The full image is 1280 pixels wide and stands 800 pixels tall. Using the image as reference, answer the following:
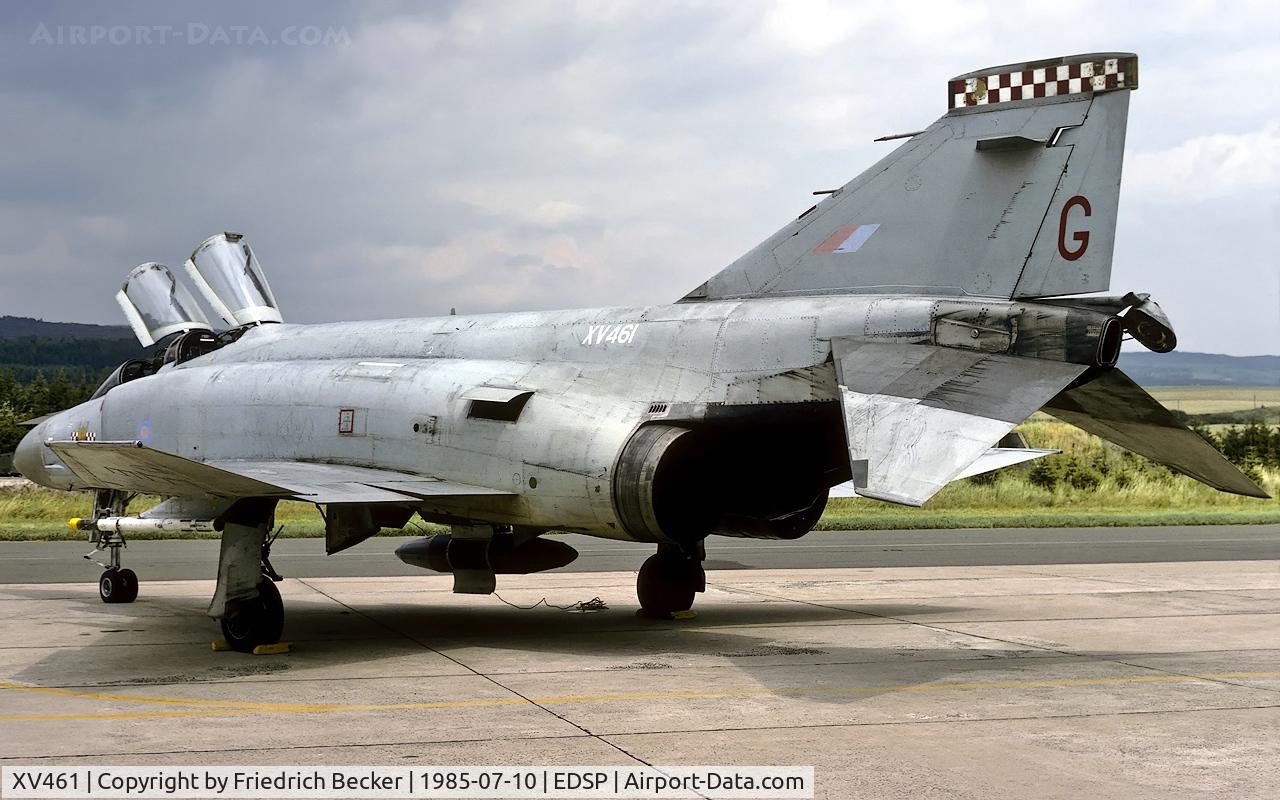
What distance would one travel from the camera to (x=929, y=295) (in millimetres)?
9328

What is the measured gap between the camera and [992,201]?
9227 mm

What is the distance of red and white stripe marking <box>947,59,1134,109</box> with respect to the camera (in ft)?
28.9

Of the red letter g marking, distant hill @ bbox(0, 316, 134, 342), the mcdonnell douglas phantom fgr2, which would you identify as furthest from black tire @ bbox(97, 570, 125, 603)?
distant hill @ bbox(0, 316, 134, 342)

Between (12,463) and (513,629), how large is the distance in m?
6.39

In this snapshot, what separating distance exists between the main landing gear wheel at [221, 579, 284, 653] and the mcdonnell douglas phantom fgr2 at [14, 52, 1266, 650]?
0.06 ft

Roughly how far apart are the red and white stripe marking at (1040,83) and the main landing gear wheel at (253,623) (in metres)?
6.42

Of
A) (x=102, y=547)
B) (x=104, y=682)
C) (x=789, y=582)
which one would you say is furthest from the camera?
(x=789, y=582)

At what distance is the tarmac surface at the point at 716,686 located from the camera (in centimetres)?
620

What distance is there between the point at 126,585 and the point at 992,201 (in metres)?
9.67

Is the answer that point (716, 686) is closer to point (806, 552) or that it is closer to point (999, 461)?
point (999, 461)

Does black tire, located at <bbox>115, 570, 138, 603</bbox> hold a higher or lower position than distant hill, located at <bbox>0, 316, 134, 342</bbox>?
lower

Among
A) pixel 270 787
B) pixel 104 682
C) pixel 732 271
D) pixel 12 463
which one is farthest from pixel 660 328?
pixel 12 463

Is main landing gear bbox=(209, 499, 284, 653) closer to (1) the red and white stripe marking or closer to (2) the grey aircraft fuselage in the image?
(2) the grey aircraft fuselage

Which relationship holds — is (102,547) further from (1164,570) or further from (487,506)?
(1164,570)
